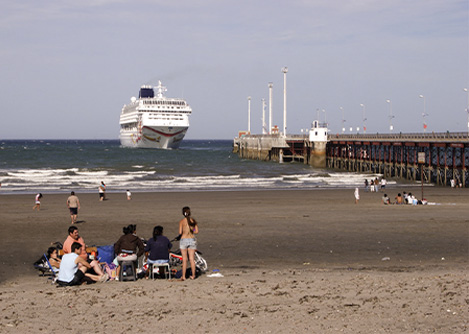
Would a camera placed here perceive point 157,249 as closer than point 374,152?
Yes

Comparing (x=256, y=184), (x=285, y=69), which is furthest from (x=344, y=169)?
(x=256, y=184)

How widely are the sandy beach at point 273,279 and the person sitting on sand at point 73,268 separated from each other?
10.3 inches

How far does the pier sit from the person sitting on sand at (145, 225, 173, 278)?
33305mm

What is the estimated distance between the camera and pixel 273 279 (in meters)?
11.8

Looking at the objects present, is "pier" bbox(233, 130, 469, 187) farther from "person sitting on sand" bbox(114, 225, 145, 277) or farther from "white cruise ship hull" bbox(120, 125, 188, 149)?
"person sitting on sand" bbox(114, 225, 145, 277)

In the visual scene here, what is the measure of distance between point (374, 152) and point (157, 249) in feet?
196

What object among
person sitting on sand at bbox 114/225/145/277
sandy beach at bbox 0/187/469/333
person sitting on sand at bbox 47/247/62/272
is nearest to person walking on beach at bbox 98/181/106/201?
sandy beach at bbox 0/187/469/333

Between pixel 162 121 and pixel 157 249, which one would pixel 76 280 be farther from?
pixel 162 121

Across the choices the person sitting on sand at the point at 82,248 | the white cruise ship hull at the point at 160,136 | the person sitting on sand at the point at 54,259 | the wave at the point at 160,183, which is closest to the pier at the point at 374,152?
the wave at the point at 160,183

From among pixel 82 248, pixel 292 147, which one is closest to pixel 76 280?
pixel 82 248

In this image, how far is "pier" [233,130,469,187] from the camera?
156 ft

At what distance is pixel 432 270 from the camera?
13062 mm

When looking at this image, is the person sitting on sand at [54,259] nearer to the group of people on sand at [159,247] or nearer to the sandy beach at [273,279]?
the sandy beach at [273,279]

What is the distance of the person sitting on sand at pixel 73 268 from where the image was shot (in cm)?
1138
